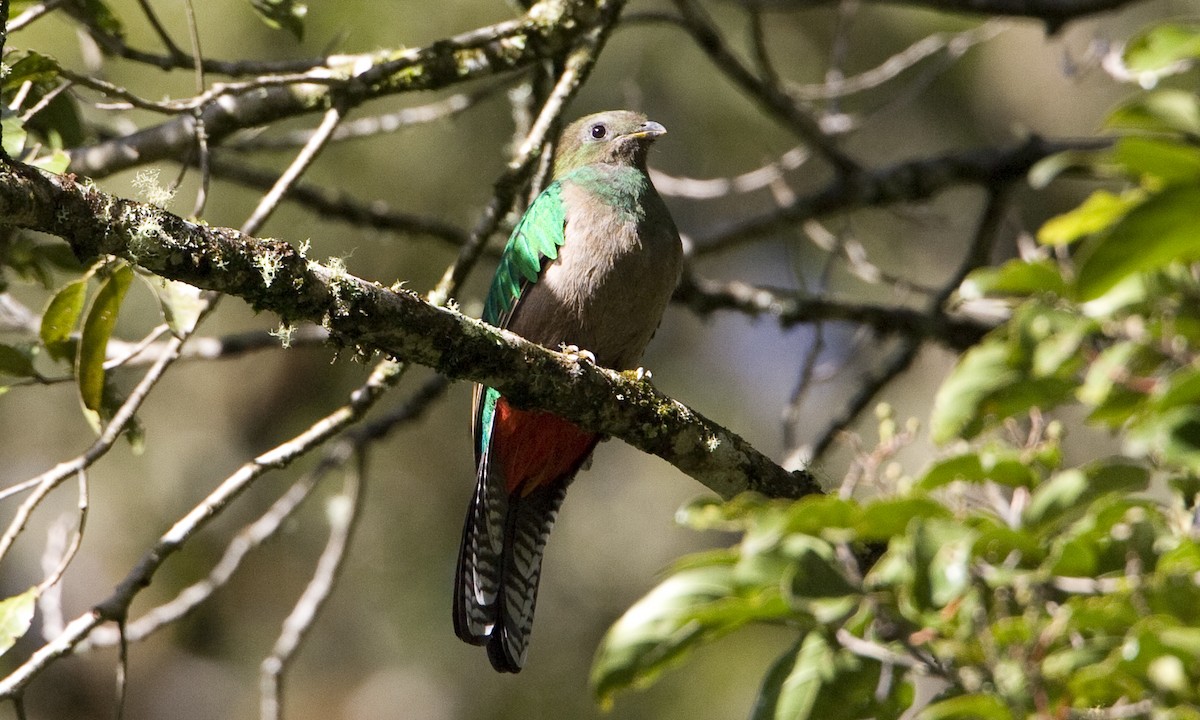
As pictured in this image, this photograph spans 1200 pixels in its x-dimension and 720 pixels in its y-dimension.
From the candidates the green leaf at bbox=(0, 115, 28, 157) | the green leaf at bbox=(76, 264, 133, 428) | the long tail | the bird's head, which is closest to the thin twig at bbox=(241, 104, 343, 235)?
the green leaf at bbox=(76, 264, 133, 428)

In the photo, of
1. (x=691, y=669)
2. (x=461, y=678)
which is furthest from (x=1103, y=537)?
(x=461, y=678)

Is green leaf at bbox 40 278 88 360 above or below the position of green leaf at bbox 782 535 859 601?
above

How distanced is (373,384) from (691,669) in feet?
19.1

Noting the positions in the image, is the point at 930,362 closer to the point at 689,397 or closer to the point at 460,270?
the point at 689,397

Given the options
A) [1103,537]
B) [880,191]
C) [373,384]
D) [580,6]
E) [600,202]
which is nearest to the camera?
[1103,537]

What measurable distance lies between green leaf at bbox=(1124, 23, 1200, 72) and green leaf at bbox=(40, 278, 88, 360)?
2.66 meters

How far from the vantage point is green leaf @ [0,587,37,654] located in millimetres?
3057

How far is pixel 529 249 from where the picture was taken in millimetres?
4613

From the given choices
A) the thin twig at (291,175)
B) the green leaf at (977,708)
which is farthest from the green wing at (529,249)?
the green leaf at (977,708)

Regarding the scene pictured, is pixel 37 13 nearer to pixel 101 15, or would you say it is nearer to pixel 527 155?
pixel 101 15

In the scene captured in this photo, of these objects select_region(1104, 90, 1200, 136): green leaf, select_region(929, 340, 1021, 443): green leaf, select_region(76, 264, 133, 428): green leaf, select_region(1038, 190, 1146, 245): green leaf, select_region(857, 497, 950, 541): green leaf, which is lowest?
select_region(857, 497, 950, 541): green leaf

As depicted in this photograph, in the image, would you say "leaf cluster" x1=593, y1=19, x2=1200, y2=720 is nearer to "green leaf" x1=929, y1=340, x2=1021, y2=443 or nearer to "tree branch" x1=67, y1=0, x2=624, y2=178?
"green leaf" x1=929, y1=340, x2=1021, y2=443

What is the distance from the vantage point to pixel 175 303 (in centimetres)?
338

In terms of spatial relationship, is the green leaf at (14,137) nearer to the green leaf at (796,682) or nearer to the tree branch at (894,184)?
the green leaf at (796,682)
